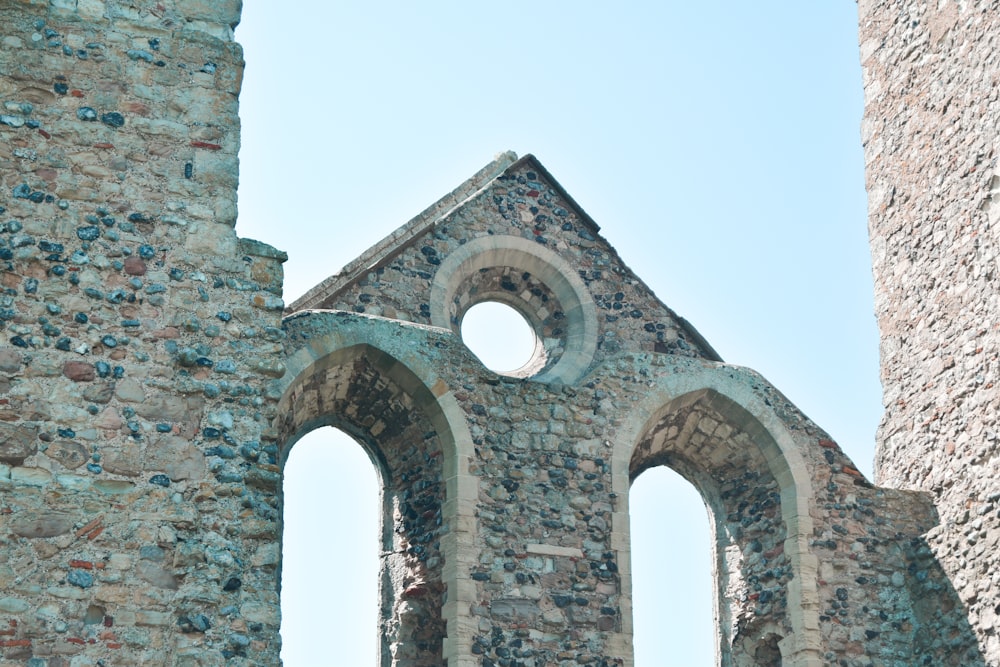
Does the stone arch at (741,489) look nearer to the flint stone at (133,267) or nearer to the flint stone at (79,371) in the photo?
the flint stone at (133,267)

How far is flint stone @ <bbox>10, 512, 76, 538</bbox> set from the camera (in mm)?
9031

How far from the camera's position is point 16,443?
30.2 feet

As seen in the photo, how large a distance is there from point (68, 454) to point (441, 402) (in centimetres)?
480

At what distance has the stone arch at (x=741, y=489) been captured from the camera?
14188mm

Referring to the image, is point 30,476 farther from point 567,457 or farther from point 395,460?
point 567,457

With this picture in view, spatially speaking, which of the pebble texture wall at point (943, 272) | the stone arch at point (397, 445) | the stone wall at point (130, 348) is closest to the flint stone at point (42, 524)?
the stone wall at point (130, 348)

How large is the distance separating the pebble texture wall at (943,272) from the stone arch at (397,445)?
13.4 feet

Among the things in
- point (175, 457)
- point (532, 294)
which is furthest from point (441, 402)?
point (175, 457)

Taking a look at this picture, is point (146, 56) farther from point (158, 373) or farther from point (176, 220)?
point (158, 373)

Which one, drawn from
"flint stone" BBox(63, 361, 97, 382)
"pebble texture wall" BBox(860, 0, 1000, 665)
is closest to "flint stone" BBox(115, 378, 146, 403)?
"flint stone" BBox(63, 361, 97, 382)

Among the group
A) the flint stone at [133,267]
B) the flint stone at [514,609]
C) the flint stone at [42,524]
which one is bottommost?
the flint stone at [42,524]

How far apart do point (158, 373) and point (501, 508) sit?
4.59 metres

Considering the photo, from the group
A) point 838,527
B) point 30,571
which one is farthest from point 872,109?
point 30,571

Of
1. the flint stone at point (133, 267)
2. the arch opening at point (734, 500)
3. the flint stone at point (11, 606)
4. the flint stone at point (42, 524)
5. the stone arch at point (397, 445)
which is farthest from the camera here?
the arch opening at point (734, 500)
